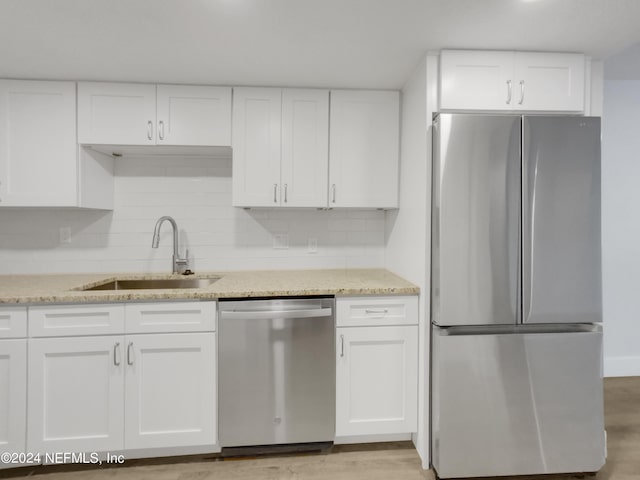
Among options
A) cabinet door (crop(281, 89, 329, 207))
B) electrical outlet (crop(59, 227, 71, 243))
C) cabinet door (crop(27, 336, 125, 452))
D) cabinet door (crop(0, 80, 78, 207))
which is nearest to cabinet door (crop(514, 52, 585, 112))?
cabinet door (crop(281, 89, 329, 207))

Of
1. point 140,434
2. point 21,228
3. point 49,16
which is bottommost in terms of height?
point 140,434

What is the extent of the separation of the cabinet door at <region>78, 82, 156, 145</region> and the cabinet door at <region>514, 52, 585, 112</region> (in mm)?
2129

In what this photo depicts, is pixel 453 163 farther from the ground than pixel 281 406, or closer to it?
farther from the ground

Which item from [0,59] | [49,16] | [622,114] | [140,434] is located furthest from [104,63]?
[622,114]

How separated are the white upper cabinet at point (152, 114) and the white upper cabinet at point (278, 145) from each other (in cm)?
13

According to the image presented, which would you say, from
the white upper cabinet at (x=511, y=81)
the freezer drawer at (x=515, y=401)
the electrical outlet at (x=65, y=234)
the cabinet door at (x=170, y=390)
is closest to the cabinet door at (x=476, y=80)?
the white upper cabinet at (x=511, y=81)

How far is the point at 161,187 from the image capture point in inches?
101

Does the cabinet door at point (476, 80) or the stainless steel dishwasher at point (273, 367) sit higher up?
the cabinet door at point (476, 80)

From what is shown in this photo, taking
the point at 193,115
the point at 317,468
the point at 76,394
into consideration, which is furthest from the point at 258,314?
the point at 193,115

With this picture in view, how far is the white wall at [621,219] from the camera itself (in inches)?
110

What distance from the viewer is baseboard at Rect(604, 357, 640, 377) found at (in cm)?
285

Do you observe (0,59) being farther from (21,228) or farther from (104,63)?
(21,228)

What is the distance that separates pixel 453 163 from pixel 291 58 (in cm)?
103

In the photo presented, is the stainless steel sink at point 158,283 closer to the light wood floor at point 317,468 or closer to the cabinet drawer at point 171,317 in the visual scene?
the cabinet drawer at point 171,317
